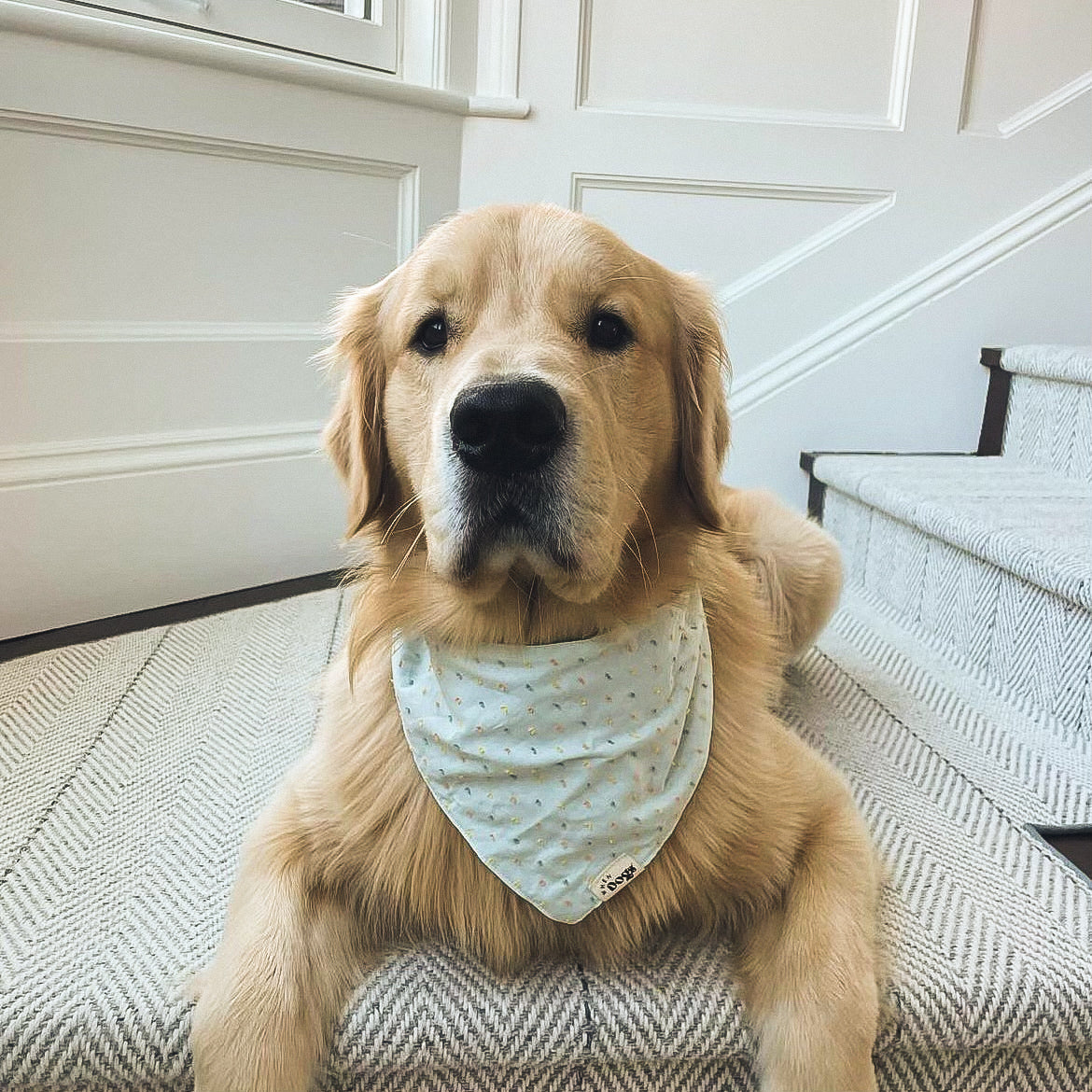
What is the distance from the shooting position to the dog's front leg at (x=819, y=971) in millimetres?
1021

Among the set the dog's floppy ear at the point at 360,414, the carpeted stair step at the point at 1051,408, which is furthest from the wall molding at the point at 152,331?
the carpeted stair step at the point at 1051,408

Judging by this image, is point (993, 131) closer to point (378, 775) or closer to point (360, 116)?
point (360, 116)

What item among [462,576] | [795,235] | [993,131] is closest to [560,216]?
[462,576]

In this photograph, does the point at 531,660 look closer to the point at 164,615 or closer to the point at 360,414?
the point at 360,414

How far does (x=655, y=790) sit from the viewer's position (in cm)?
122

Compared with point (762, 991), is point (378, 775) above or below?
above

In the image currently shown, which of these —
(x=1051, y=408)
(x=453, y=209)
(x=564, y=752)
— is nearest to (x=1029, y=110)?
(x=1051, y=408)

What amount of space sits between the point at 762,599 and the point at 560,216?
0.88 meters

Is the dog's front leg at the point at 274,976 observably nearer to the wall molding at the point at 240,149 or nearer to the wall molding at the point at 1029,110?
the wall molding at the point at 240,149

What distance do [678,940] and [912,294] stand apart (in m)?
2.23

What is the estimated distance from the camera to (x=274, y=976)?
3.49ft

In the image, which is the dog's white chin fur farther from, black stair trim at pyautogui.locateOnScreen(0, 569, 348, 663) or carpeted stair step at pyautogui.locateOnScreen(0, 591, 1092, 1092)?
black stair trim at pyautogui.locateOnScreen(0, 569, 348, 663)

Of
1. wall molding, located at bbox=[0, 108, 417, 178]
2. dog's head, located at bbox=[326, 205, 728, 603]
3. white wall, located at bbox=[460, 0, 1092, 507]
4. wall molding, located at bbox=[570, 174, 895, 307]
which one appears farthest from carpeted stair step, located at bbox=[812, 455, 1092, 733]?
wall molding, located at bbox=[0, 108, 417, 178]

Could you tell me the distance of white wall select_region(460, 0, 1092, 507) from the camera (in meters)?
2.73
